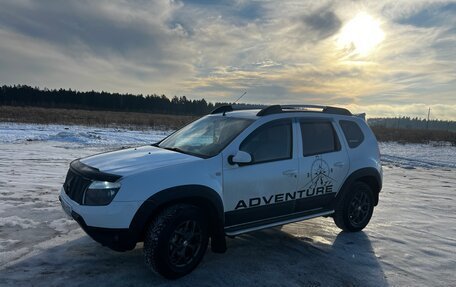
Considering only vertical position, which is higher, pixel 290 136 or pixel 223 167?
pixel 290 136

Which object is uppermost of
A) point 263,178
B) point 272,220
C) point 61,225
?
point 263,178

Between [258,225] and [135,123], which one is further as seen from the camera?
[135,123]

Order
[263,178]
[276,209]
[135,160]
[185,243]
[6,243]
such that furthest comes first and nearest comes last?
1. [276,209]
2. [6,243]
3. [263,178]
4. [135,160]
5. [185,243]

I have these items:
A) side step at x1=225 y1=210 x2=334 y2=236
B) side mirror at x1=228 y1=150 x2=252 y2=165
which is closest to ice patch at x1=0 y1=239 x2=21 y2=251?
side step at x1=225 y1=210 x2=334 y2=236

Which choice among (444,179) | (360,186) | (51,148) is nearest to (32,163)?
(51,148)

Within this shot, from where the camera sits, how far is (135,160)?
14.4 feet

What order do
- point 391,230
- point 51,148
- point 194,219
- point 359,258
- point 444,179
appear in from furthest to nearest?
point 51,148 → point 444,179 → point 391,230 → point 359,258 → point 194,219

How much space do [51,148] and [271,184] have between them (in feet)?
40.6

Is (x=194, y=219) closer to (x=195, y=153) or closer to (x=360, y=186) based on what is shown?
(x=195, y=153)

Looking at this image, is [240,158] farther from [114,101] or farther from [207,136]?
[114,101]

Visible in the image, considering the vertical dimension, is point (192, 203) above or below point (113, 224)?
above

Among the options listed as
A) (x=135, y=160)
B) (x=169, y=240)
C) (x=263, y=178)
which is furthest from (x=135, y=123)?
(x=169, y=240)

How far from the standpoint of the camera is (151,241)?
392 cm

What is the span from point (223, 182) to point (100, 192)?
138 cm
